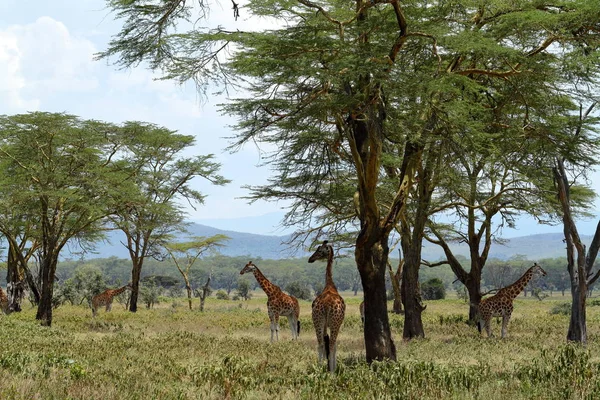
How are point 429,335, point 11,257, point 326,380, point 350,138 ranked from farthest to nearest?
point 11,257 < point 429,335 < point 350,138 < point 326,380

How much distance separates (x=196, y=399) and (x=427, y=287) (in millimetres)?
45262

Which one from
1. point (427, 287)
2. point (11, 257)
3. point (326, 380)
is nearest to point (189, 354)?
point (326, 380)

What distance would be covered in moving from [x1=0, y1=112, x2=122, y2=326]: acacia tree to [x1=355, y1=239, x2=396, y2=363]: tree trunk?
10667 millimetres

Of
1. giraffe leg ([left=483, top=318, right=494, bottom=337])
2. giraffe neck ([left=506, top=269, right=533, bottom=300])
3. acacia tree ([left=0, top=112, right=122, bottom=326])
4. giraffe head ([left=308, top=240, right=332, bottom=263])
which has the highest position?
acacia tree ([left=0, top=112, right=122, bottom=326])

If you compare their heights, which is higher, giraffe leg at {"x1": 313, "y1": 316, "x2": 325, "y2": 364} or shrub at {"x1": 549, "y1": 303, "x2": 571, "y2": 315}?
giraffe leg at {"x1": 313, "y1": 316, "x2": 325, "y2": 364}

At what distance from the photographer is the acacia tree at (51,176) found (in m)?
19.2

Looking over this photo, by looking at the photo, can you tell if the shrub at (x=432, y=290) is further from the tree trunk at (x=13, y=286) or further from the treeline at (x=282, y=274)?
the treeline at (x=282, y=274)

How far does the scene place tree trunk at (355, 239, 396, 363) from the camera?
10312 millimetres

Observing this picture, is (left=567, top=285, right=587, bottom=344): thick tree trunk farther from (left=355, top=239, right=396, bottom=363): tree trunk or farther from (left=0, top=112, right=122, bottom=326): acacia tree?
(left=0, top=112, right=122, bottom=326): acacia tree

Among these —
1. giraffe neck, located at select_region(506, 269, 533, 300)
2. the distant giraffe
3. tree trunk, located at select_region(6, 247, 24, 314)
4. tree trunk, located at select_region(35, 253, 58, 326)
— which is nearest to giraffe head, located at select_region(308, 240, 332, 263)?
giraffe neck, located at select_region(506, 269, 533, 300)

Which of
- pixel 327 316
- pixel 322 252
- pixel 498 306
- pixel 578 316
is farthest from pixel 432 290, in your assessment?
pixel 327 316

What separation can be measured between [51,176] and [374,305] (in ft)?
42.5

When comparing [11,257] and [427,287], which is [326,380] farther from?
[427,287]

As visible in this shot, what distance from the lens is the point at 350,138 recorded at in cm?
1038
